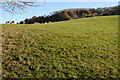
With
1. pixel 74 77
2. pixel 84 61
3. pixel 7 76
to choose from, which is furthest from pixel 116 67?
pixel 7 76

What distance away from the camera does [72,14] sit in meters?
80.1

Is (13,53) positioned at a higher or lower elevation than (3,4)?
lower

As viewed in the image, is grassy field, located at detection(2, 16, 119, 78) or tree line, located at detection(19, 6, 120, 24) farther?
tree line, located at detection(19, 6, 120, 24)

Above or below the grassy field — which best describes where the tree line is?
above

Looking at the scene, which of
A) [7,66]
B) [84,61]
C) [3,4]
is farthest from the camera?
[3,4]

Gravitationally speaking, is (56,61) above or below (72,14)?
below

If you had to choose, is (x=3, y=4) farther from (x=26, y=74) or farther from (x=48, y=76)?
(x=48, y=76)

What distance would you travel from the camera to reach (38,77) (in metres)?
5.04

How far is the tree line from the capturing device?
5700cm

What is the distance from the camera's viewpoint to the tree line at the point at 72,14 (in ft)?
187

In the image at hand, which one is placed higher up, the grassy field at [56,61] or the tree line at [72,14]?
the tree line at [72,14]

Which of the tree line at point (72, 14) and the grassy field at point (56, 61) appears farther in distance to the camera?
the tree line at point (72, 14)

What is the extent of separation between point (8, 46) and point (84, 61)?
478cm

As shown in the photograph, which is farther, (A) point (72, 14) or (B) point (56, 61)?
(A) point (72, 14)
